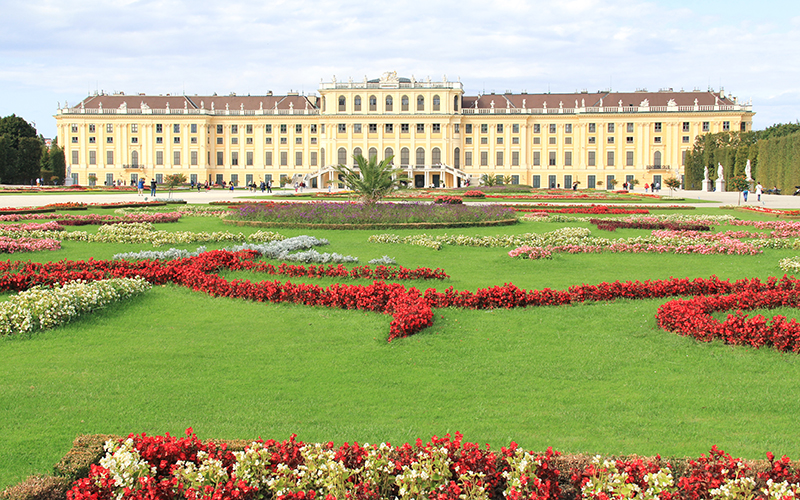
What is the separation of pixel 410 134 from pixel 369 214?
5735 cm

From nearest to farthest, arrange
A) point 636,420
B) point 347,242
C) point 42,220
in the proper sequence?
point 636,420
point 347,242
point 42,220

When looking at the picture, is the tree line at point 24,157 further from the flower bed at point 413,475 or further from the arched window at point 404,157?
the flower bed at point 413,475

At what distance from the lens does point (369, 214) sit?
1756 cm

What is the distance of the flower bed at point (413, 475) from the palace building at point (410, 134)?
67702mm

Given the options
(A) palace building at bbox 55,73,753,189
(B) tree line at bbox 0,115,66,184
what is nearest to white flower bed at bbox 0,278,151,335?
(B) tree line at bbox 0,115,66,184

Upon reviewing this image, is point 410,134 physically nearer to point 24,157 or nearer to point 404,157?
point 404,157

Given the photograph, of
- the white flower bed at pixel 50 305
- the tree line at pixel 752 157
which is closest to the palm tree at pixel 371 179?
the white flower bed at pixel 50 305

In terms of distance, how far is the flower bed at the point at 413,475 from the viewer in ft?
10.8

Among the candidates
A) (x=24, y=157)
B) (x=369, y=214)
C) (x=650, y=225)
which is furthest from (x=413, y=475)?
(x=24, y=157)

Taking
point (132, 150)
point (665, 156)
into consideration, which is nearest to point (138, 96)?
point (132, 150)

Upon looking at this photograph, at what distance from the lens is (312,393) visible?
16.9ft

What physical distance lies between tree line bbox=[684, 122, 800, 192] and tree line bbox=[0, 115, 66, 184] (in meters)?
60.9

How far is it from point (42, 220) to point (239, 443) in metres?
17.3

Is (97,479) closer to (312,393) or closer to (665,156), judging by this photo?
(312,393)
